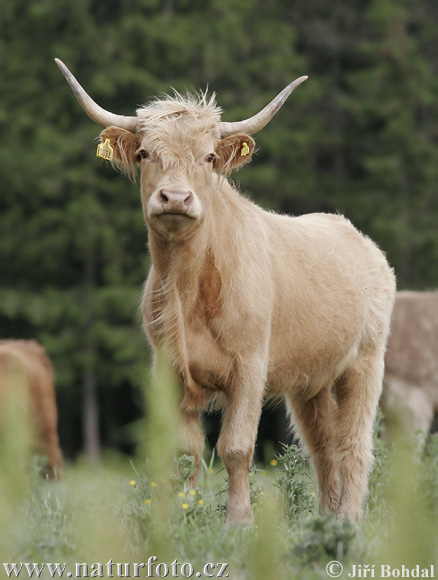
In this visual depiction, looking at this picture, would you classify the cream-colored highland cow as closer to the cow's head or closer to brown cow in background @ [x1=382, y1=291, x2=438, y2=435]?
the cow's head

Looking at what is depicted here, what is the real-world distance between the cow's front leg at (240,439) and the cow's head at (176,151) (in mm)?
897

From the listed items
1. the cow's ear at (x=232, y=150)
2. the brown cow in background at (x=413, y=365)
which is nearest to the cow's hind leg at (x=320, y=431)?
the cow's ear at (x=232, y=150)

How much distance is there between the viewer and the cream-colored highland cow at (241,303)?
495 cm

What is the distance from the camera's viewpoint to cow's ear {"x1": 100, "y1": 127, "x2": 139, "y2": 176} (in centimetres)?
520

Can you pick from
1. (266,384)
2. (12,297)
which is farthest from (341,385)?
(12,297)

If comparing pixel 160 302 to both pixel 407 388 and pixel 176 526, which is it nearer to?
pixel 176 526

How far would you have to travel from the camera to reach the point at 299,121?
1995 cm

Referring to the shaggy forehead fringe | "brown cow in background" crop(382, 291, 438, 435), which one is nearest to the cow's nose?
the shaggy forehead fringe

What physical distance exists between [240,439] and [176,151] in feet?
5.02

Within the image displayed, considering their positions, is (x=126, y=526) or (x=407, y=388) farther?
(x=407, y=388)

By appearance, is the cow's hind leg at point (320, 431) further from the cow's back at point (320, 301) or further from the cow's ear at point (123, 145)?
the cow's ear at point (123, 145)

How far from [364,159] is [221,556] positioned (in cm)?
1615

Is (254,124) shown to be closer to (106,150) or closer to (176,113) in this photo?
(176,113)

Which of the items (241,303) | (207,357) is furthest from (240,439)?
(241,303)
